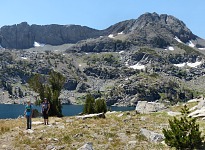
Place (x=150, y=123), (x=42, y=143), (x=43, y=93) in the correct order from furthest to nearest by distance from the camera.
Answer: (x=43, y=93), (x=150, y=123), (x=42, y=143)

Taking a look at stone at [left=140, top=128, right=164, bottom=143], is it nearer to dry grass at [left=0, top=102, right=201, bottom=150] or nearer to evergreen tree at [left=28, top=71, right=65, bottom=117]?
dry grass at [left=0, top=102, right=201, bottom=150]

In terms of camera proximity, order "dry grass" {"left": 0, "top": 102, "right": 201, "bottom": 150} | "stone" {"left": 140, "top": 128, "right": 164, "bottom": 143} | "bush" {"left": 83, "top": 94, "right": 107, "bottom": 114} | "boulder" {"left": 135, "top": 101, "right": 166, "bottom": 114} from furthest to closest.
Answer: "bush" {"left": 83, "top": 94, "right": 107, "bottom": 114}, "boulder" {"left": 135, "top": 101, "right": 166, "bottom": 114}, "stone" {"left": 140, "top": 128, "right": 164, "bottom": 143}, "dry grass" {"left": 0, "top": 102, "right": 201, "bottom": 150}

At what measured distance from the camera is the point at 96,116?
34938 mm

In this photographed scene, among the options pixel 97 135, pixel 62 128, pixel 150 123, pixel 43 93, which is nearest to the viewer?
pixel 97 135

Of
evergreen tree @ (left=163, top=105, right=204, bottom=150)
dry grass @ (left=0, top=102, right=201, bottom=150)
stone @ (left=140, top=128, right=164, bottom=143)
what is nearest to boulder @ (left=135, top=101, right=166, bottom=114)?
dry grass @ (left=0, top=102, right=201, bottom=150)

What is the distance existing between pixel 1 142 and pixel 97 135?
22.5 ft

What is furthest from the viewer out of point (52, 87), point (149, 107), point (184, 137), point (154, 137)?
point (52, 87)

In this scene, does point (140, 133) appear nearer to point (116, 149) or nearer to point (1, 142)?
point (116, 149)

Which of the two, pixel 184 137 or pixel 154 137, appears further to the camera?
pixel 154 137

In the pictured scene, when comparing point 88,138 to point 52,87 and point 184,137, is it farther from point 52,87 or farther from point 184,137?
point 52,87

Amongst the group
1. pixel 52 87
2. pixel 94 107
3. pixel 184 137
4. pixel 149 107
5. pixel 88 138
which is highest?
pixel 52 87

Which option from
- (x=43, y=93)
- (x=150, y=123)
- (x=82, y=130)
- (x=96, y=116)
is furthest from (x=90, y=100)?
(x=82, y=130)

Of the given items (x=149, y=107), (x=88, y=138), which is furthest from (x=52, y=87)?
(x=88, y=138)

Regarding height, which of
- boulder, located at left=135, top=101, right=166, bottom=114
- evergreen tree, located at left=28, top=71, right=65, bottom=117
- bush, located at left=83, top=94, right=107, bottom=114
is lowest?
bush, located at left=83, top=94, right=107, bottom=114
